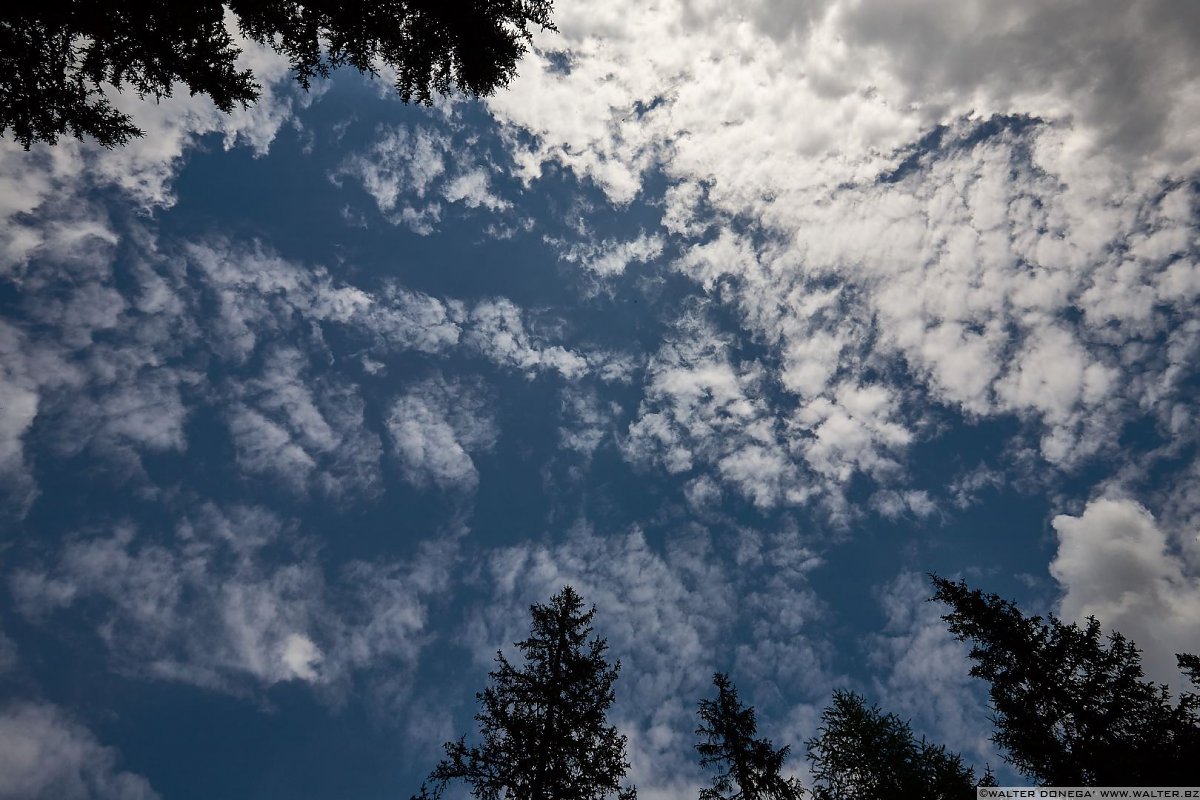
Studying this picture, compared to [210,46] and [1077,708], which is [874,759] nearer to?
[1077,708]

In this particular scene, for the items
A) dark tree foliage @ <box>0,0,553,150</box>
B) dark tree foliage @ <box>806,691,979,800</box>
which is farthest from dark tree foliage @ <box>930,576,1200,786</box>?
dark tree foliage @ <box>0,0,553,150</box>

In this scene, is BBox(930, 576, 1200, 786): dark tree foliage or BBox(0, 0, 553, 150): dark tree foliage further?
BBox(930, 576, 1200, 786): dark tree foliage

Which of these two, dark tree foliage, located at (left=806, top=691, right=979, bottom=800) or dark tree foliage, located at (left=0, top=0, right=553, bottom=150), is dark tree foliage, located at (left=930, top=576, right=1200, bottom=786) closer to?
dark tree foliage, located at (left=806, top=691, right=979, bottom=800)

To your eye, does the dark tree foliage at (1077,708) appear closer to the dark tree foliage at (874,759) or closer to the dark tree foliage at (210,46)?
the dark tree foliage at (874,759)

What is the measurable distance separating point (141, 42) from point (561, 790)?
15495 millimetres

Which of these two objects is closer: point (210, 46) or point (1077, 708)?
point (210, 46)

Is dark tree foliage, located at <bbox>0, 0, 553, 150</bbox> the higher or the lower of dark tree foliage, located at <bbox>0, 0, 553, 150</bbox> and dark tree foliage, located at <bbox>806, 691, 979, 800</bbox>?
the higher

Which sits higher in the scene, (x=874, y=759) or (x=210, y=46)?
(x=210, y=46)

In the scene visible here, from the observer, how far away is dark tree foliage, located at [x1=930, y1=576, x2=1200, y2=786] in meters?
10.1

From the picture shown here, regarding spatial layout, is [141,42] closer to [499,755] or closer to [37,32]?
[37,32]

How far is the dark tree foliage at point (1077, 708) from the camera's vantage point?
10.1m

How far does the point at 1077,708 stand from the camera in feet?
38.7

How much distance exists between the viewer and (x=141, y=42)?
7.10 metres

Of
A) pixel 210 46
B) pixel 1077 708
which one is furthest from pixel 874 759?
pixel 210 46
